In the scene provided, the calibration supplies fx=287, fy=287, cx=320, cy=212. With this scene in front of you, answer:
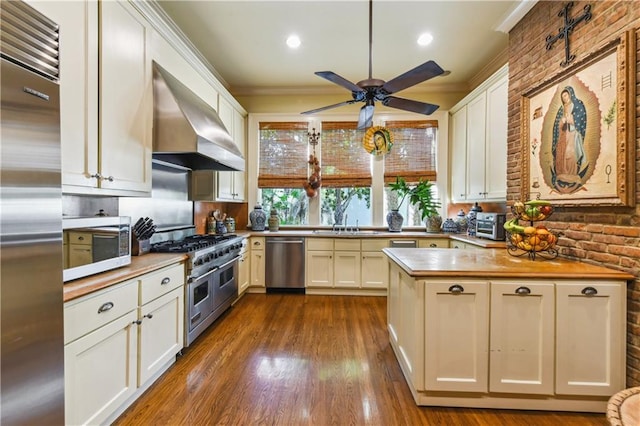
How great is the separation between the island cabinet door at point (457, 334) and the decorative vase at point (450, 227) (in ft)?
8.68

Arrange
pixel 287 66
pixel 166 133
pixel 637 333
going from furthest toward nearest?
pixel 287 66, pixel 166 133, pixel 637 333

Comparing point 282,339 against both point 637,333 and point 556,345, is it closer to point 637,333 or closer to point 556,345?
point 556,345

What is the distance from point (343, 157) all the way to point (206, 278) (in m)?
2.85

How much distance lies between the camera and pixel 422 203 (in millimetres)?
4312

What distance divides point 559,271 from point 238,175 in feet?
12.6

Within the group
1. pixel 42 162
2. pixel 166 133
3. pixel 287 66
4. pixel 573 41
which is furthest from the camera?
pixel 287 66

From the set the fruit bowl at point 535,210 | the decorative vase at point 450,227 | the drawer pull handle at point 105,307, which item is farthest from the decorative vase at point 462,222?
the drawer pull handle at point 105,307

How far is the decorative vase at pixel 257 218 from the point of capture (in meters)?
4.56

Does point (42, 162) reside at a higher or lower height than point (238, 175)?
lower

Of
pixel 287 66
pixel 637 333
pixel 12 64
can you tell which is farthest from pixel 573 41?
pixel 12 64

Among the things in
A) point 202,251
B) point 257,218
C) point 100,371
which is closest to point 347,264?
point 257,218

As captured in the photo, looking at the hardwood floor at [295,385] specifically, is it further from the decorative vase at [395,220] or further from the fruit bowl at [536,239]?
the decorative vase at [395,220]

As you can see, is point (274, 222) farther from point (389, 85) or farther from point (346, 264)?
point (389, 85)

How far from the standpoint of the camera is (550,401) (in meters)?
1.82
